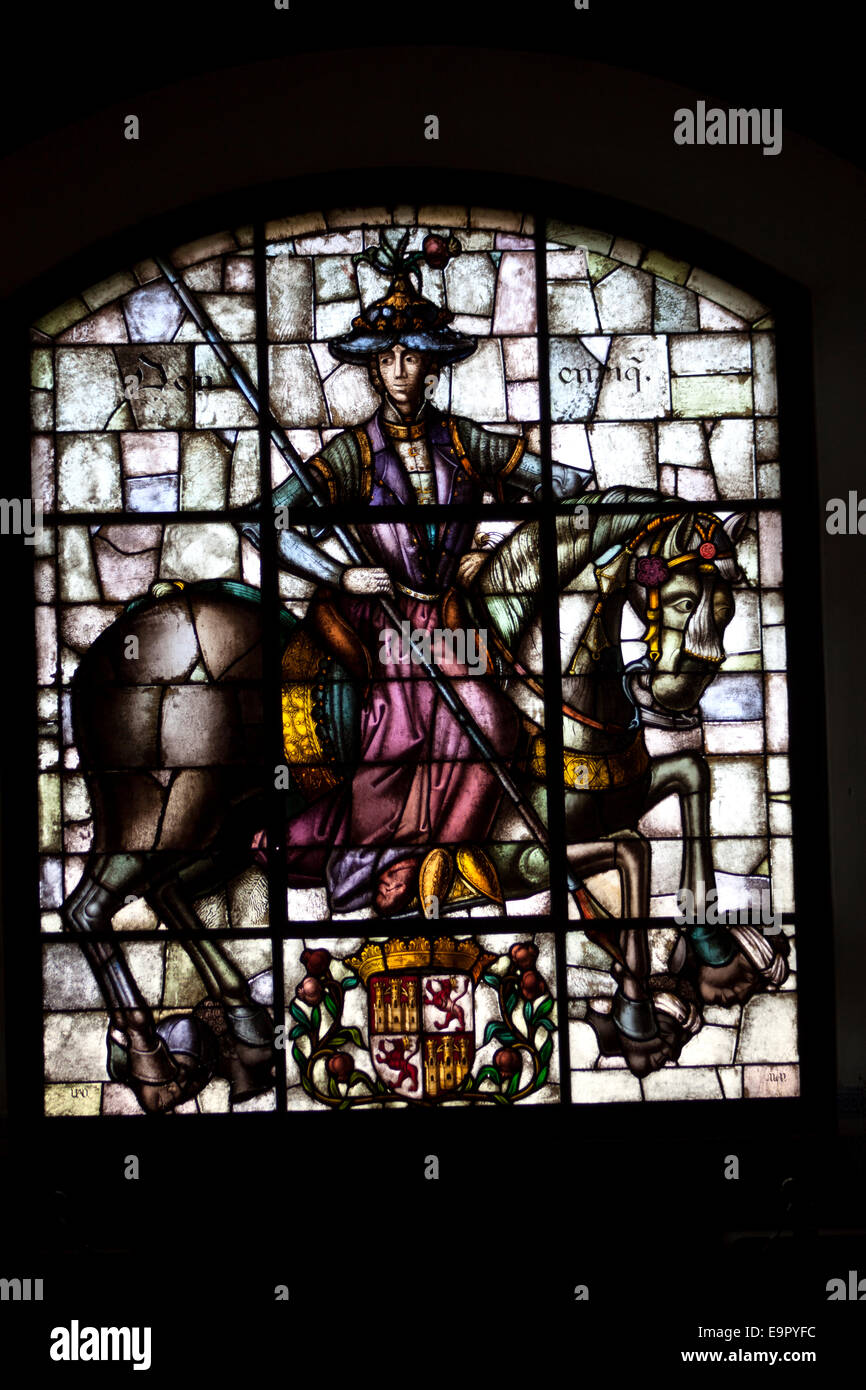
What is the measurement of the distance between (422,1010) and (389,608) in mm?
1261

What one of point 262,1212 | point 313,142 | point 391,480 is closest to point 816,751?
point 391,480

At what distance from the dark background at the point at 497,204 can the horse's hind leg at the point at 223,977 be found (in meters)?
0.19

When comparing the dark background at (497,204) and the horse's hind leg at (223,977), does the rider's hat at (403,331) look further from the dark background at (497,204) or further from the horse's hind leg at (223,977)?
the horse's hind leg at (223,977)

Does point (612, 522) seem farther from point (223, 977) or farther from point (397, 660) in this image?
point (223, 977)

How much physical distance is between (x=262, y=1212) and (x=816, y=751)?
87.4 inches

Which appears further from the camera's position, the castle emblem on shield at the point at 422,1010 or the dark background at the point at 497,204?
the castle emblem on shield at the point at 422,1010

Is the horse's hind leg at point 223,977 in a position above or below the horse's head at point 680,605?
below

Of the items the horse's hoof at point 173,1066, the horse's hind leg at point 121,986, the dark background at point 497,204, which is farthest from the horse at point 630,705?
the horse's hind leg at point 121,986

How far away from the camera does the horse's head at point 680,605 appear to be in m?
4.16

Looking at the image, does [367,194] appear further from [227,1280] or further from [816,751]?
[227,1280]

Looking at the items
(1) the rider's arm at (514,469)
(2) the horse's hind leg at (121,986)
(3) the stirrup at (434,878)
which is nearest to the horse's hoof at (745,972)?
(3) the stirrup at (434,878)

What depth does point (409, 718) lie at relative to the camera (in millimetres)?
4168

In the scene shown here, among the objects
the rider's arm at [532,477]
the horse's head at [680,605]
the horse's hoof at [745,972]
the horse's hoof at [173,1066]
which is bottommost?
the horse's hoof at [173,1066]

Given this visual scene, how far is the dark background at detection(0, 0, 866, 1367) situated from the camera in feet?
13.1
